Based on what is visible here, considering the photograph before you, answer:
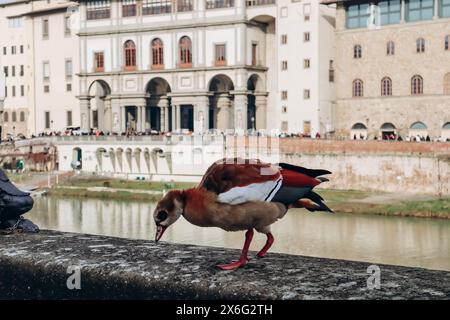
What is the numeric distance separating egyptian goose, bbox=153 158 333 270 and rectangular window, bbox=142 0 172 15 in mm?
60879

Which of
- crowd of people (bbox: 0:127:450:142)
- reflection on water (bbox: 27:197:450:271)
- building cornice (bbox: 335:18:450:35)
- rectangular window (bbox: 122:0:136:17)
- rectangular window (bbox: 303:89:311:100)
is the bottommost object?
reflection on water (bbox: 27:197:450:271)

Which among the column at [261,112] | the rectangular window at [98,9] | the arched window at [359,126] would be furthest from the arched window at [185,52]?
the arched window at [359,126]

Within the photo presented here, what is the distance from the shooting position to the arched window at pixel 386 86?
60.6 metres

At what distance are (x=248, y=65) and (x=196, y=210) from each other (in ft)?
187

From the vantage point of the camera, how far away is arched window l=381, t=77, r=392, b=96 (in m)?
60.6

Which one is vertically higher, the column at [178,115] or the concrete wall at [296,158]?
the column at [178,115]

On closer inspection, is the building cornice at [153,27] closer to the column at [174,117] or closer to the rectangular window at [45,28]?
the column at [174,117]

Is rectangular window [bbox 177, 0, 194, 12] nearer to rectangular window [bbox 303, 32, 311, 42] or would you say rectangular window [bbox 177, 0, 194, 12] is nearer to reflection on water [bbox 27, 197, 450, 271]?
rectangular window [bbox 303, 32, 311, 42]

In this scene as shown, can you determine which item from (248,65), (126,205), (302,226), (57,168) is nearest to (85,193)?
(126,205)

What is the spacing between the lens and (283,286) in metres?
7.75

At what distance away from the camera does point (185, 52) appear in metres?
67.9

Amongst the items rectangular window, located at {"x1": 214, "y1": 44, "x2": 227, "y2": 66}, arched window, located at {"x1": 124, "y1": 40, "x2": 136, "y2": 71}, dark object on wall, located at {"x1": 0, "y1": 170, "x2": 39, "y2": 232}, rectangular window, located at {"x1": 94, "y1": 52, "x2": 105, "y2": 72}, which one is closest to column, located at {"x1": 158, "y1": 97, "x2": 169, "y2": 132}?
arched window, located at {"x1": 124, "y1": 40, "x2": 136, "y2": 71}

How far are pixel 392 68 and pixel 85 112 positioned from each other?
30664 mm
